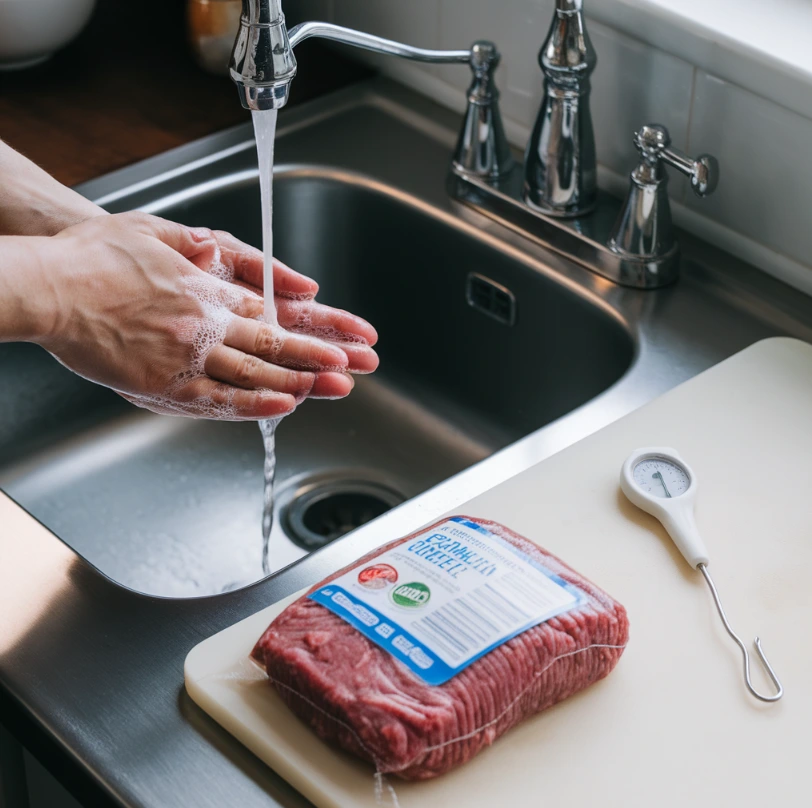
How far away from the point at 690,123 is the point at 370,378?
422 mm

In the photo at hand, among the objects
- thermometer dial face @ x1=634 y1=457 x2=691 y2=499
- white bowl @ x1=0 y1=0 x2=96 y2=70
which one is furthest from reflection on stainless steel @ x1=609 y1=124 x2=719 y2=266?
white bowl @ x1=0 y1=0 x2=96 y2=70

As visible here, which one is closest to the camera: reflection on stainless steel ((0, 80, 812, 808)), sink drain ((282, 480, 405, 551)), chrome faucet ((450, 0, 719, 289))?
reflection on stainless steel ((0, 80, 812, 808))

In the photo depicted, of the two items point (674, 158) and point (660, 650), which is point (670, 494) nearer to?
point (660, 650)

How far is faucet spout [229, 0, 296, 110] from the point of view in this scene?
29.5 inches

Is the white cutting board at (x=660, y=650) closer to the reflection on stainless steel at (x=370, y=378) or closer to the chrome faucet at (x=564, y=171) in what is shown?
the reflection on stainless steel at (x=370, y=378)

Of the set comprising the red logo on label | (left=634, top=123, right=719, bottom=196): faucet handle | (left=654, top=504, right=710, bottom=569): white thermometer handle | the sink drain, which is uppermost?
(left=634, top=123, right=719, bottom=196): faucet handle

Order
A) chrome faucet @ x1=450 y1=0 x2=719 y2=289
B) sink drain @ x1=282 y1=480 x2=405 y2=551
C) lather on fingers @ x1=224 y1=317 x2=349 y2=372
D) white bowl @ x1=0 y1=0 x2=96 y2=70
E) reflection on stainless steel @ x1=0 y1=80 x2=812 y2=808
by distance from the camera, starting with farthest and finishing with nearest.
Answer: white bowl @ x1=0 y1=0 x2=96 y2=70, sink drain @ x1=282 y1=480 x2=405 y2=551, chrome faucet @ x1=450 y1=0 x2=719 y2=289, lather on fingers @ x1=224 y1=317 x2=349 y2=372, reflection on stainless steel @ x1=0 y1=80 x2=812 y2=808

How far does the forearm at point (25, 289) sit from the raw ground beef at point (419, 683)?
27cm

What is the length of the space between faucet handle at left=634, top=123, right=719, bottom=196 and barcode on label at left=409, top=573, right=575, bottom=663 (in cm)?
44

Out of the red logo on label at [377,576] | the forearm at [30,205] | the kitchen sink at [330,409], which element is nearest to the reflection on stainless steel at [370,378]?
the kitchen sink at [330,409]

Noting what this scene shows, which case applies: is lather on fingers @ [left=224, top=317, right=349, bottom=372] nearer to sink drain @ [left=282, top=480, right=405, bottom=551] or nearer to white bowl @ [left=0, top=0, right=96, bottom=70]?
sink drain @ [left=282, top=480, right=405, bottom=551]

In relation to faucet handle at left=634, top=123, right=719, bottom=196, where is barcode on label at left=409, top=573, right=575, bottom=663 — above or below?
below

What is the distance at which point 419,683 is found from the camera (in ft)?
1.98

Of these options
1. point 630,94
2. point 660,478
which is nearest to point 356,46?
point 630,94
